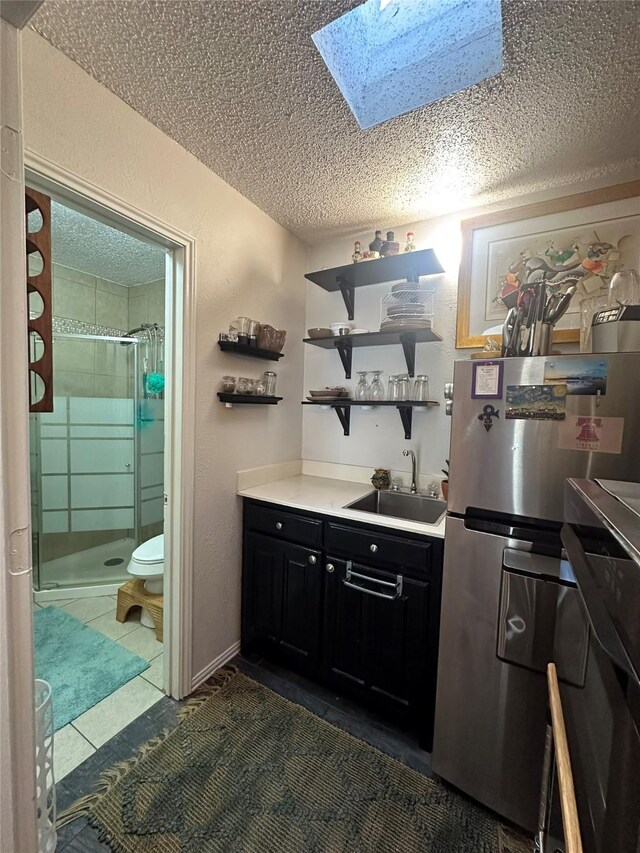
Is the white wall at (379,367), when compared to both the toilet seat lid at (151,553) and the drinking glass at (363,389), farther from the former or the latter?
the toilet seat lid at (151,553)

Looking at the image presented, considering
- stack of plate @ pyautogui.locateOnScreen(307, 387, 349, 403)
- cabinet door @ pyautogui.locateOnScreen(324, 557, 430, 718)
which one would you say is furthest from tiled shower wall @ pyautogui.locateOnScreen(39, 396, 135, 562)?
cabinet door @ pyautogui.locateOnScreen(324, 557, 430, 718)

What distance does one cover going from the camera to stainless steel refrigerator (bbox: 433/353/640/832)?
3.23ft

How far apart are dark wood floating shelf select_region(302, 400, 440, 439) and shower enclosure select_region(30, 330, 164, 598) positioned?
1.71 meters

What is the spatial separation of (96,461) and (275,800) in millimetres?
2625

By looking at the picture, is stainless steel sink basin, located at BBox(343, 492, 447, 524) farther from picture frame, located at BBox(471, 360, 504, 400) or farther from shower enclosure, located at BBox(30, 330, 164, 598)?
shower enclosure, located at BBox(30, 330, 164, 598)

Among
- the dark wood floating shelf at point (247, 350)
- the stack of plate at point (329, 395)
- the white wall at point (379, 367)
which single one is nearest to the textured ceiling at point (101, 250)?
the dark wood floating shelf at point (247, 350)

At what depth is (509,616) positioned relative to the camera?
1.11 metres

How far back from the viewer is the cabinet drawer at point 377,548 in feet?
4.43

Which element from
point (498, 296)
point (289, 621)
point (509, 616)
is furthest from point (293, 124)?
point (289, 621)

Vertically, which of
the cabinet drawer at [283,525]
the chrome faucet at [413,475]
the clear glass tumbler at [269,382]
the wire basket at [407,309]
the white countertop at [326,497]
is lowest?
the cabinet drawer at [283,525]

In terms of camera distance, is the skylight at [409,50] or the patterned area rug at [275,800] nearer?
the skylight at [409,50]

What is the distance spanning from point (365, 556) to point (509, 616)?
0.56m

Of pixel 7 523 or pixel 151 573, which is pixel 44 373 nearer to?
pixel 7 523

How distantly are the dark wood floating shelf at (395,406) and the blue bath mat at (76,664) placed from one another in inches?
68.4
